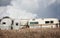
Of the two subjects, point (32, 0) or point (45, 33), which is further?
point (32, 0)

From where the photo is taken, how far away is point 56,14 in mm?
7570

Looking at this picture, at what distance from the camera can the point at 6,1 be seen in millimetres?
7570

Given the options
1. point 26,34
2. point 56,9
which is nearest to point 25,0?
point 56,9

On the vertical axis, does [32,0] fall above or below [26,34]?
above

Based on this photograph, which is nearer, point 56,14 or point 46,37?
point 46,37

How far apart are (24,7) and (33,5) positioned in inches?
18.3

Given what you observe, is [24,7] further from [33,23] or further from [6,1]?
[33,23]

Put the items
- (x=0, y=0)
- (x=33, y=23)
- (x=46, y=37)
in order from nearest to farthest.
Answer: (x=46, y=37) → (x=0, y=0) → (x=33, y=23)

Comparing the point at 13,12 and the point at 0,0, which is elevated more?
the point at 0,0

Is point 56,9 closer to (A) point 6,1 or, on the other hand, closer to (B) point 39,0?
(B) point 39,0

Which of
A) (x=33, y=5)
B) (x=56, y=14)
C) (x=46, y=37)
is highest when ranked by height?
(x=33, y=5)

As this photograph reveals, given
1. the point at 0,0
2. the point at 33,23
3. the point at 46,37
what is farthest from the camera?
the point at 33,23

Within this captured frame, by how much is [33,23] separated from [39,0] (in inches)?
161

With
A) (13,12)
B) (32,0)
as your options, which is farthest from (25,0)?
(13,12)
